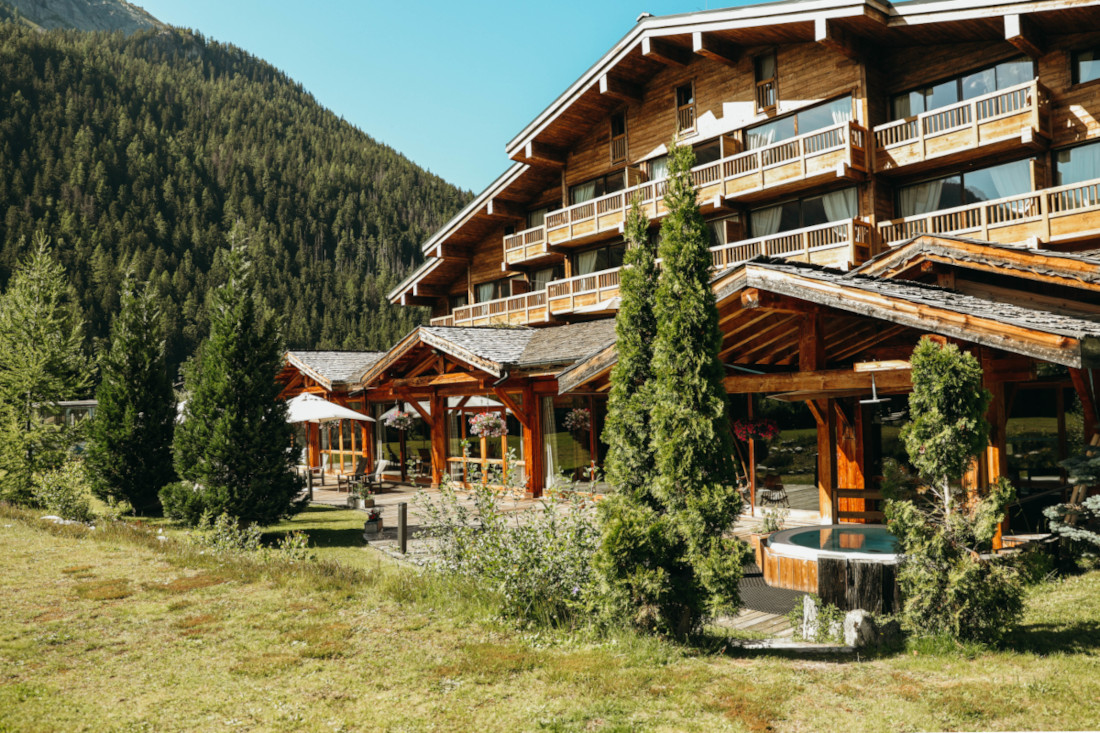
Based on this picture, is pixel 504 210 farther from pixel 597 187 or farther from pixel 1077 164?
pixel 1077 164

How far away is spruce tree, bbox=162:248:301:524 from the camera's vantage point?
42.8 ft

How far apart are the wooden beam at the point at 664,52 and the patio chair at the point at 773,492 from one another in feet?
44.8

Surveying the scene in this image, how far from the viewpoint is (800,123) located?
2080 cm

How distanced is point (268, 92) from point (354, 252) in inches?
3324

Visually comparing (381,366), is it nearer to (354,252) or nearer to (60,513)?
(60,513)

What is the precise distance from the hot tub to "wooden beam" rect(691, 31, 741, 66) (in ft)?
49.2

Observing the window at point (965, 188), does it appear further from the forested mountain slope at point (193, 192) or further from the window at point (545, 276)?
the forested mountain slope at point (193, 192)

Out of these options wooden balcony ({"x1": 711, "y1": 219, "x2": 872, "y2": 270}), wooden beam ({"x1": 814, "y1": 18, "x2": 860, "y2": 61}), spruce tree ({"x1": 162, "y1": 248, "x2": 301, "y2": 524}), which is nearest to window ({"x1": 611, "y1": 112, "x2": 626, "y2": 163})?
wooden balcony ({"x1": 711, "y1": 219, "x2": 872, "y2": 270})

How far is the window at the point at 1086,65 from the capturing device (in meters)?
16.2

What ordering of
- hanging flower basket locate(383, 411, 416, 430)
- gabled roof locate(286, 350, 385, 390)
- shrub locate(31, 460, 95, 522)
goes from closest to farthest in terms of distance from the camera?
shrub locate(31, 460, 95, 522)
gabled roof locate(286, 350, 385, 390)
hanging flower basket locate(383, 411, 416, 430)

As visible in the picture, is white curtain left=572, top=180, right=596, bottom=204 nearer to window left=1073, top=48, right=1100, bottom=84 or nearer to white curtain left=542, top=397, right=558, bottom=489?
white curtain left=542, top=397, right=558, bottom=489

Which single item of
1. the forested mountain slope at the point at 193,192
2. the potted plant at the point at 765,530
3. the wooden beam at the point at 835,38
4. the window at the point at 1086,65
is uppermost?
the forested mountain slope at the point at 193,192

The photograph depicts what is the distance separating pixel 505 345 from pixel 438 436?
13.9 feet

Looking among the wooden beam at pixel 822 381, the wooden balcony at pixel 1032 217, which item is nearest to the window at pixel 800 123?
the wooden balcony at pixel 1032 217
